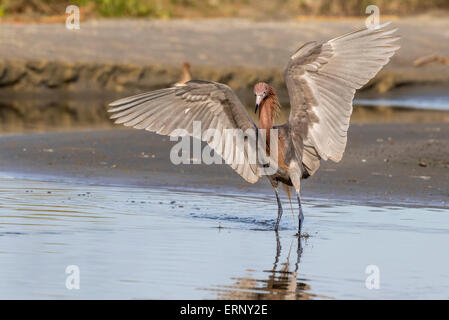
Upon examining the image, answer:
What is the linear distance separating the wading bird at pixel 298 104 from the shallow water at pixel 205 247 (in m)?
0.72

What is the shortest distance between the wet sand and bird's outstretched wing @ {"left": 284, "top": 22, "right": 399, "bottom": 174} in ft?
6.70

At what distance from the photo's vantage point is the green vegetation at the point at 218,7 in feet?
106

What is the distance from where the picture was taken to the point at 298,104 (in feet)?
30.4

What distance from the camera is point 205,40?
2705 centimetres

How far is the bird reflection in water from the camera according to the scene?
278 inches

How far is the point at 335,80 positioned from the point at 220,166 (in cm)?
394
